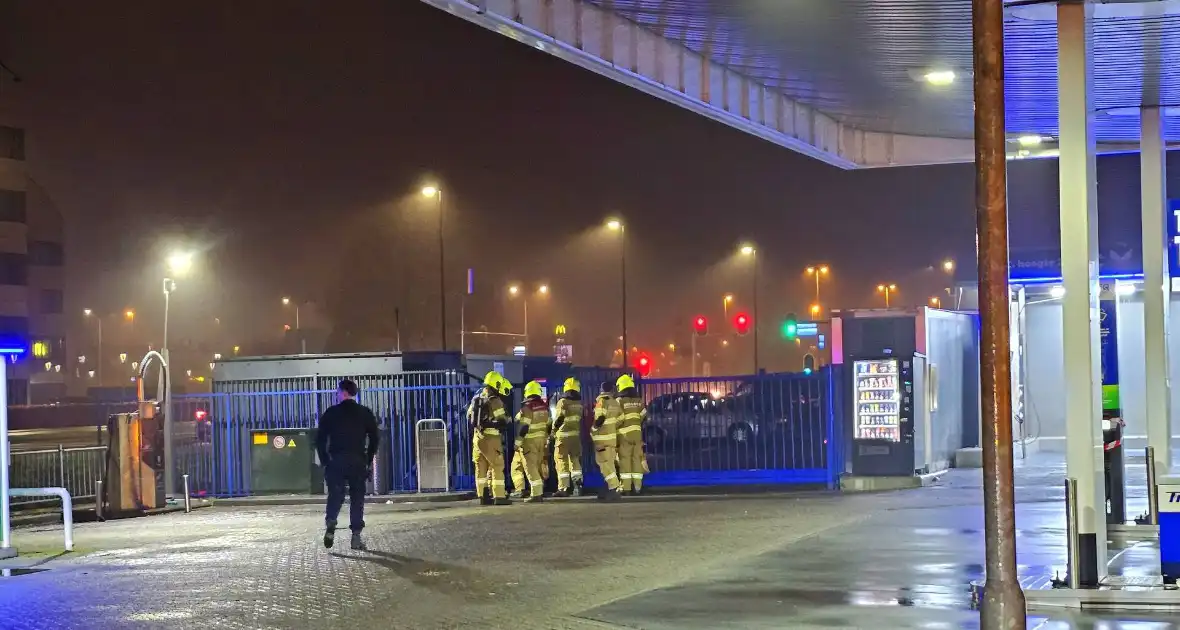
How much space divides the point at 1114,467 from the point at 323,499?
13.1 m

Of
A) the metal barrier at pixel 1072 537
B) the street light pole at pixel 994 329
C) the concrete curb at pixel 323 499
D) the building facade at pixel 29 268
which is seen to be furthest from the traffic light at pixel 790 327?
the building facade at pixel 29 268

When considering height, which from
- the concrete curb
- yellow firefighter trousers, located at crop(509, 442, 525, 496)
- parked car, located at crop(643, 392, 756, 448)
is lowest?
the concrete curb

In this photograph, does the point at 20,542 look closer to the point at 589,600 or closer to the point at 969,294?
the point at 589,600

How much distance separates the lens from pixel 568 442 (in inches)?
816

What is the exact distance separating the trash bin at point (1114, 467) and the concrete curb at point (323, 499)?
10420mm

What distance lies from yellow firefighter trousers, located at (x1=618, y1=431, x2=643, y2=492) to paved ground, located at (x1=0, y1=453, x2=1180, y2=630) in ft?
5.48

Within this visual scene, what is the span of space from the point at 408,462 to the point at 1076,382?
1417cm

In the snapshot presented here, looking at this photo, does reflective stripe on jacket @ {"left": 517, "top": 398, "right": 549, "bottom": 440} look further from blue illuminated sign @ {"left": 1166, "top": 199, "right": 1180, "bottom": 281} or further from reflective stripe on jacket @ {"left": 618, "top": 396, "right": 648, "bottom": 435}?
blue illuminated sign @ {"left": 1166, "top": 199, "right": 1180, "bottom": 281}

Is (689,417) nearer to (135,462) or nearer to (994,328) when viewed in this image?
(135,462)

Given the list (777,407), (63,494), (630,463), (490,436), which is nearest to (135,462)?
(63,494)

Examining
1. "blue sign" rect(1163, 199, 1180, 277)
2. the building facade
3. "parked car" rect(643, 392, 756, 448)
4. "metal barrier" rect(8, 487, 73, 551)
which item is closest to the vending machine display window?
"parked car" rect(643, 392, 756, 448)

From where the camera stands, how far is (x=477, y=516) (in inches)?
714

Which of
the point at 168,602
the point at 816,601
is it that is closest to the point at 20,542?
the point at 168,602

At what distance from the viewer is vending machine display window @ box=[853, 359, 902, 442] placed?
64.4 ft
